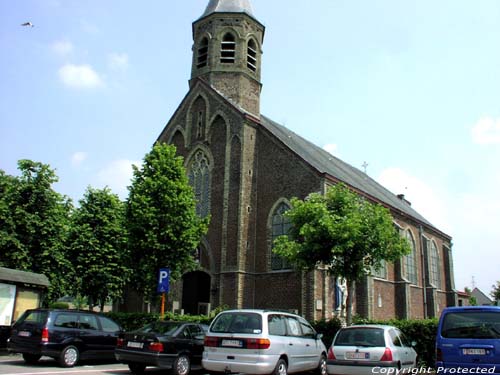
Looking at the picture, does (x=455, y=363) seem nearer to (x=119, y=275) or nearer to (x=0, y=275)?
(x=0, y=275)

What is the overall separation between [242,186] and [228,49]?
9.49 metres

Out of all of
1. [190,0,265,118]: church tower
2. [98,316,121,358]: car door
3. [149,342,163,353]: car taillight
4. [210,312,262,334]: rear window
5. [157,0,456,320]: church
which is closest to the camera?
[210,312,262,334]: rear window

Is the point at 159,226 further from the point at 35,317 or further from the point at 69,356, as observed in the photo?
the point at 69,356

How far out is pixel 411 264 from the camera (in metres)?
35.2

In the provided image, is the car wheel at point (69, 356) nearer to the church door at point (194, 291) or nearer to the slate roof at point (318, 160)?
the church door at point (194, 291)

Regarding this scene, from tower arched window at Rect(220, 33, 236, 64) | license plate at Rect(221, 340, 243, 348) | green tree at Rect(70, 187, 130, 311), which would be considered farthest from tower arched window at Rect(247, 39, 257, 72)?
license plate at Rect(221, 340, 243, 348)

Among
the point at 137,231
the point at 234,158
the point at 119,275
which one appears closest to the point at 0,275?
the point at 137,231

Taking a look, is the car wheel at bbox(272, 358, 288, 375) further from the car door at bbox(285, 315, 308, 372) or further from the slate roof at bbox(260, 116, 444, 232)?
the slate roof at bbox(260, 116, 444, 232)

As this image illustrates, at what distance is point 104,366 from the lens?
13938mm

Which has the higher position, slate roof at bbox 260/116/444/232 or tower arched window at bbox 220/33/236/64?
tower arched window at bbox 220/33/236/64

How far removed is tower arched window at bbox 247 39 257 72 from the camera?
30.2 m

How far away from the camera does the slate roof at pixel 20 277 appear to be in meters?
15.2

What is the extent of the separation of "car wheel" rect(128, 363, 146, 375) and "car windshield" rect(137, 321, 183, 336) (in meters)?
0.83

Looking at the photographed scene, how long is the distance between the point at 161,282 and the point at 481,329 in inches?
449
